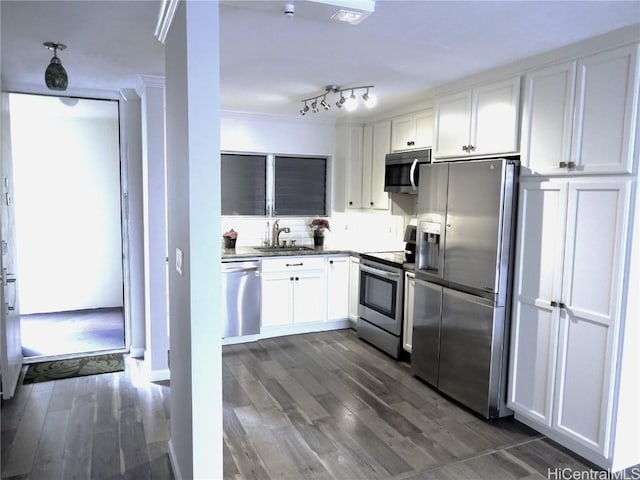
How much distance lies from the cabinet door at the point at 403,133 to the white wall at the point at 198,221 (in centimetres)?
272

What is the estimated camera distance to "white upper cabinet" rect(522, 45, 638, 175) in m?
2.33

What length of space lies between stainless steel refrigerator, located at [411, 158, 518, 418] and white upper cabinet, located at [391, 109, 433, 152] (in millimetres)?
630

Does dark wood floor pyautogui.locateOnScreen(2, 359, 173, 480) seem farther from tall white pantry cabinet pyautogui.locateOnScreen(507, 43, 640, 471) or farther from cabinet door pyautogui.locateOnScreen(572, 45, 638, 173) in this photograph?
cabinet door pyautogui.locateOnScreen(572, 45, 638, 173)

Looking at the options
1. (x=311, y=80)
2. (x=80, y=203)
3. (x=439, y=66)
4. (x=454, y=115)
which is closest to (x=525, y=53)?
(x=439, y=66)

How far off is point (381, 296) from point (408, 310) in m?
0.42

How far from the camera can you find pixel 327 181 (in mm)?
5535

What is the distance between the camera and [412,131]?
171 inches

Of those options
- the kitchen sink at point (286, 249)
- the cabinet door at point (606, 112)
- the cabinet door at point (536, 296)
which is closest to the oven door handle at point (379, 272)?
the kitchen sink at point (286, 249)

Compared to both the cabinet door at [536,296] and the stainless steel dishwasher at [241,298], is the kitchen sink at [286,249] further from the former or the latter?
the cabinet door at [536,296]

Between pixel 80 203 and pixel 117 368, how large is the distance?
8.23 ft

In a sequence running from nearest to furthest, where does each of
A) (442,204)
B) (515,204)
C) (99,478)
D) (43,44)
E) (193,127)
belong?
1. (193,127)
2. (99,478)
3. (43,44)
4. (515,204)
5. (442,204)

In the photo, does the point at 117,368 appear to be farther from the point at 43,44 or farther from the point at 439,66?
the point at 439,66

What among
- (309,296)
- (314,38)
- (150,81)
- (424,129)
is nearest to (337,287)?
(309,296)

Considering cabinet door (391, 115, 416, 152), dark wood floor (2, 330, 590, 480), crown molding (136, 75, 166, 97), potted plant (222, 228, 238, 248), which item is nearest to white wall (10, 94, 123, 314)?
potted plant (222, 228, 238, 248)
